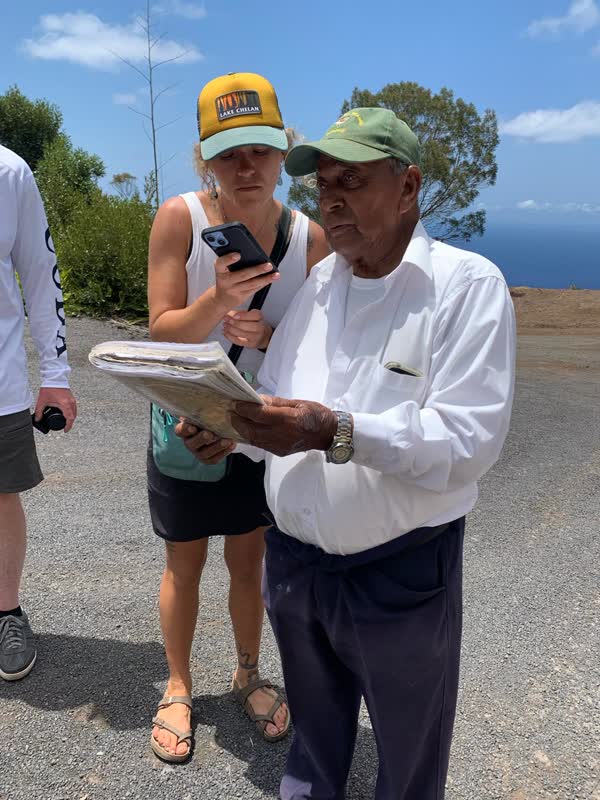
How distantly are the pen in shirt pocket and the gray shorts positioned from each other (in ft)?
5.78

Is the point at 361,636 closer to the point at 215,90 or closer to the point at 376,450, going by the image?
the point at 376,450


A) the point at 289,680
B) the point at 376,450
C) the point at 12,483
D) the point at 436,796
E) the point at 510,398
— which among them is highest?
the point at 510,398

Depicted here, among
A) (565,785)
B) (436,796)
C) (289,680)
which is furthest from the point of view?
(565,785)

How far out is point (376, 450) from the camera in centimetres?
152

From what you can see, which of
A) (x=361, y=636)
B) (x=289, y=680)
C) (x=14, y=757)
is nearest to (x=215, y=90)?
(x=361, y=636)

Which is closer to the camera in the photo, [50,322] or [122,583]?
[50,322]

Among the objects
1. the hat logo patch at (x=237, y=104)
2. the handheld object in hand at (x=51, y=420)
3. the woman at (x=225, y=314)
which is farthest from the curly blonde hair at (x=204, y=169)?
the handheld object in hand at (x=51, y=420)

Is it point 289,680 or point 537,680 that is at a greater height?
point 289,680

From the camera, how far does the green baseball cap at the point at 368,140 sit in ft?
5.30

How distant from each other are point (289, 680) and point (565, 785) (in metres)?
1.13

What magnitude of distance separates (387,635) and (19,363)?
182 cm

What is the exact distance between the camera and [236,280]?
1848 mm

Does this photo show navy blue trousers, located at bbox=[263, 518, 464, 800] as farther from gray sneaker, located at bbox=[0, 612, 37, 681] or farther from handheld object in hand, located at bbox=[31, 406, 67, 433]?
gray sneaker, located at bbox=[0, 612, 37, 681]

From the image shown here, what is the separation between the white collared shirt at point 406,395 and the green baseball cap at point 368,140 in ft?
0.71
